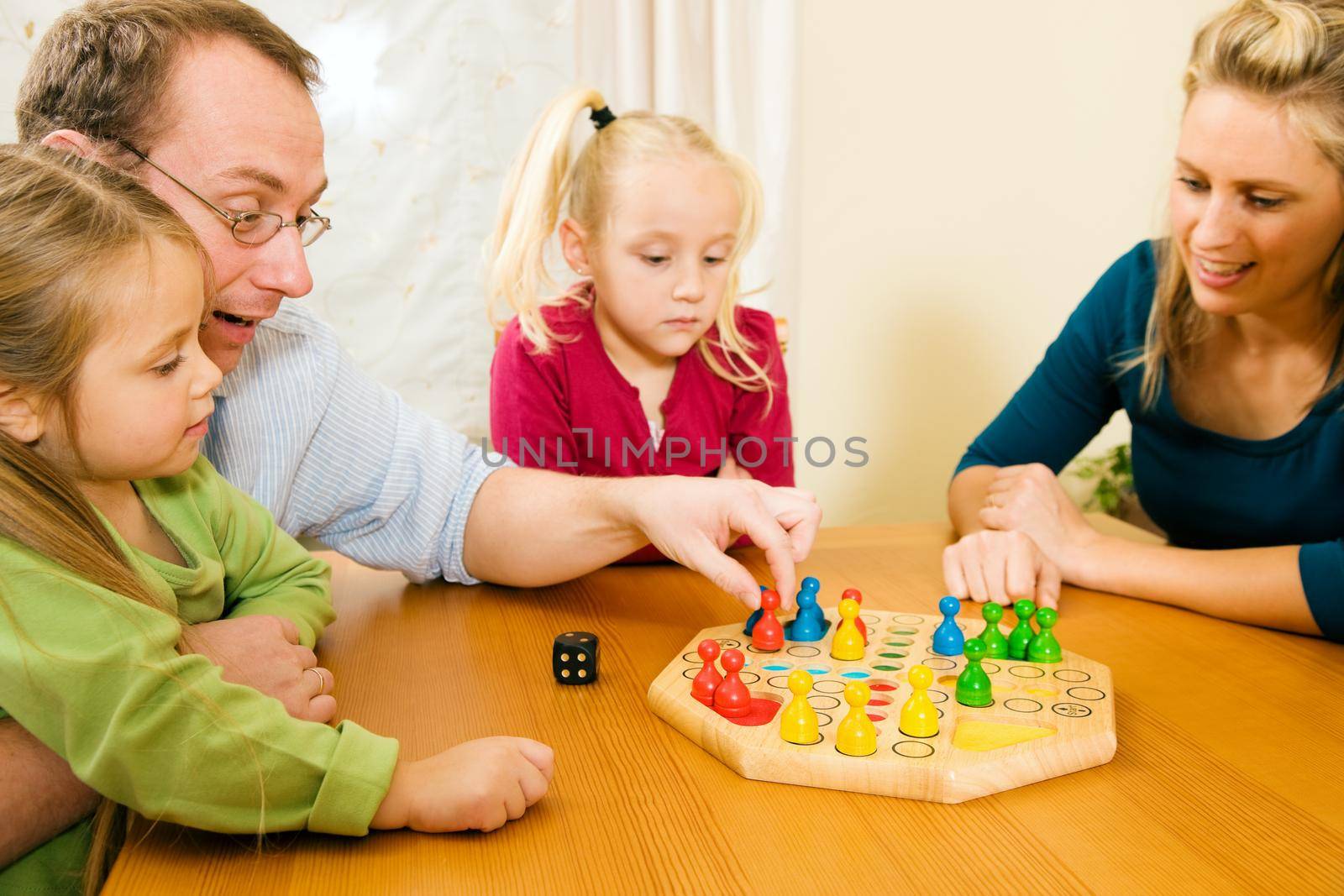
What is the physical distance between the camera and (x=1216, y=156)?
1.31 meters

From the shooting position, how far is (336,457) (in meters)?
1.29

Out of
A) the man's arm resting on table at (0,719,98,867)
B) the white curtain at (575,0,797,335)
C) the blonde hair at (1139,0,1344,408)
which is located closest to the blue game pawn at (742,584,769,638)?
the man's arm resting on table at (0,719,98,867)

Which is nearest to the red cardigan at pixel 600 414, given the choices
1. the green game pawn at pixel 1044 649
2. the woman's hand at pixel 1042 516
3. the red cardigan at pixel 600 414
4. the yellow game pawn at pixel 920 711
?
the red cardigan at pixel 600 414

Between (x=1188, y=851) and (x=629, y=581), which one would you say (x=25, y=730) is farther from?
(x=1188, y=851)

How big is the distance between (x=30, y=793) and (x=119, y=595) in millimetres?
190

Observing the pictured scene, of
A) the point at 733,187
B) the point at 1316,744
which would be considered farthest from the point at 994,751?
the point at 733,187

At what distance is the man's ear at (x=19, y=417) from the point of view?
2.53ft

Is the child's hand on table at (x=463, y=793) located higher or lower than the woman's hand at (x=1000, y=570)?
higher

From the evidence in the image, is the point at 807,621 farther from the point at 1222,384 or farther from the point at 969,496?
the point at 1222,384

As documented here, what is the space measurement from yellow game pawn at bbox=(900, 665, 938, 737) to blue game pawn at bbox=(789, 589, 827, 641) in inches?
8.0

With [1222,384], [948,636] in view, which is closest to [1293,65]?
[1222,384]

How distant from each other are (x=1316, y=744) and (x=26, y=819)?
3.37 feet

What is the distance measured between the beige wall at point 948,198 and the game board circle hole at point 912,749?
1.77 m

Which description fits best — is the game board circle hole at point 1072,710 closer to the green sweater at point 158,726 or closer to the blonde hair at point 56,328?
the green sweater at point 158,726
